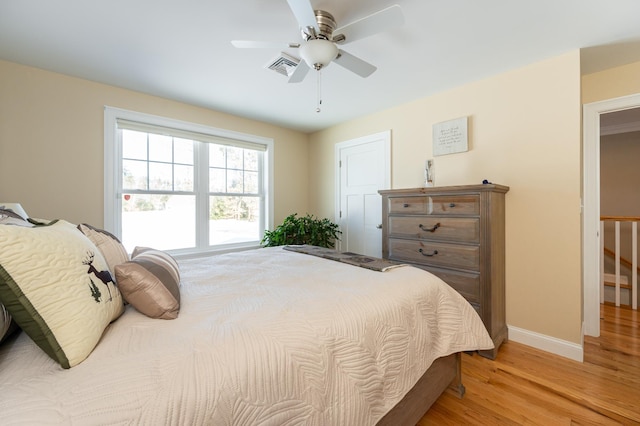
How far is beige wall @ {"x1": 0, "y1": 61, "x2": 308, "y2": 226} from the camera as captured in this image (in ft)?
7.15

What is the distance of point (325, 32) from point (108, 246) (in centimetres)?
165

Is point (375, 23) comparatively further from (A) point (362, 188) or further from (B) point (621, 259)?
(B) point (621, 259)

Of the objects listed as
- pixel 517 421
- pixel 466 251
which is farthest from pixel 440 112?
pixel 517 421

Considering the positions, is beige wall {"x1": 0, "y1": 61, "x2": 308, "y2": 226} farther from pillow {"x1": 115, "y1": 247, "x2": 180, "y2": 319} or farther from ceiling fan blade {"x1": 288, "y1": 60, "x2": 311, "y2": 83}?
pillow {"x1": 115, "y1": 247, "x2": 180, "y2": 319}

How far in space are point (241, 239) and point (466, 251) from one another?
275 centimetres

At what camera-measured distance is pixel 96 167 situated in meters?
2.56

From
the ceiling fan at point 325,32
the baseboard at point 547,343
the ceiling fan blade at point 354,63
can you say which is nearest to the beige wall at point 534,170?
the baseboard at point 547,343

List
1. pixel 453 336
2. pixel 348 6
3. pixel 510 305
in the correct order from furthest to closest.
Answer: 1. pixel 510 305
2. pixel 348 6
3. pixel 453 336

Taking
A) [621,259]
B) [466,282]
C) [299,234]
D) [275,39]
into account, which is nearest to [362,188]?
[299,234]

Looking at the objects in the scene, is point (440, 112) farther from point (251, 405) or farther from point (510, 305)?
point (251, 405)

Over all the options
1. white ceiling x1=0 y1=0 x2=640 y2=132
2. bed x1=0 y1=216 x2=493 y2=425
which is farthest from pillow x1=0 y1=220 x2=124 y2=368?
white ceiling x1=0 y1=0 x2=640 y2=132

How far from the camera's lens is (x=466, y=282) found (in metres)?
2.18

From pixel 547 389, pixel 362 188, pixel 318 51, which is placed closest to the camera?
pixel 318 51

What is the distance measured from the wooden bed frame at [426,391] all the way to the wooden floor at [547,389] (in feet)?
0.44
